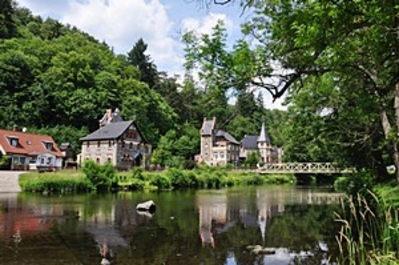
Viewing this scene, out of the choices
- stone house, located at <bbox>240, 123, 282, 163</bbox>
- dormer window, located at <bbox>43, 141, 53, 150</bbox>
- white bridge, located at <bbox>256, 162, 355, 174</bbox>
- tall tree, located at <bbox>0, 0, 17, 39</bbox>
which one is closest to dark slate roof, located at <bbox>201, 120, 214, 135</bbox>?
stone house, located at <bbox>240, 123, 282, 163</bbox>

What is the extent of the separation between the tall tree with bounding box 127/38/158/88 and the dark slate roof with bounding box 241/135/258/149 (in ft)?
84.0

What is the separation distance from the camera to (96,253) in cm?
1128

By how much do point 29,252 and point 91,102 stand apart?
62.7 m

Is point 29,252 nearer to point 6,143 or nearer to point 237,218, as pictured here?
point 237,218

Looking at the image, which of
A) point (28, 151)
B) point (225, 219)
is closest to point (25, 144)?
point (28, 151)

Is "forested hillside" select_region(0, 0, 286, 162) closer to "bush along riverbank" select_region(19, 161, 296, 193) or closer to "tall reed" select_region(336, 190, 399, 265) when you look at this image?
"bush along riverbank" select_region(19, 161, 296, 193)

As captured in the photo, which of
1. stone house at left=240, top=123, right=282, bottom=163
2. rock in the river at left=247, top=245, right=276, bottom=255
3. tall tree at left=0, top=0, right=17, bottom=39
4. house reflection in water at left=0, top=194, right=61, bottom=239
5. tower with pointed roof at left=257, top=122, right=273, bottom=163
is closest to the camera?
rock in the river at left=247, top=245, right=276, bottom=255

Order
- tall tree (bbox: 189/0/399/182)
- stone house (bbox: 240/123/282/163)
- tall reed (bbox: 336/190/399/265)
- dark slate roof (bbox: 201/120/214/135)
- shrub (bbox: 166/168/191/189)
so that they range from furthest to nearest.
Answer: stone house (bbox: 240/123/282/163)
dark slate roof (bbox: 201/120/214/135)
shrub (bbox: 166/168/191/189)
tall tree (bbox: 189/0/399/182)
tall reed (bbox: 336/190/399/265)

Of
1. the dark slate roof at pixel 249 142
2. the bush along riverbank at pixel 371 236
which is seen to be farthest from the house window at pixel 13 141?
the dark slate roof at pixel 249 142

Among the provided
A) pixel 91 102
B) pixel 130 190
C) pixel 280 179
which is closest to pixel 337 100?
pixel 130 190

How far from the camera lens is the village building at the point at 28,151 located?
4553 cm

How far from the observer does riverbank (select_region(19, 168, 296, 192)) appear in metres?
34.0

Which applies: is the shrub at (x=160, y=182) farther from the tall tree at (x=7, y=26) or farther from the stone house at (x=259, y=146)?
the tall tree at (x=7, y=26)

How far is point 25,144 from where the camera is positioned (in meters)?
49.0
